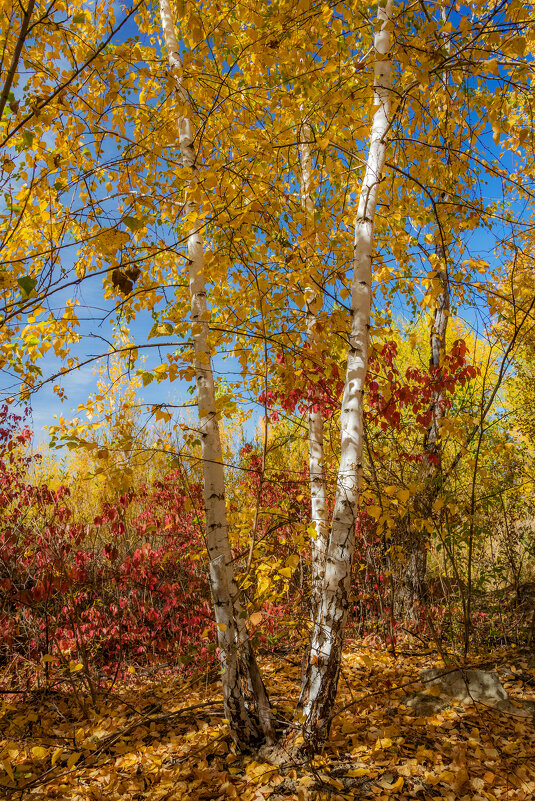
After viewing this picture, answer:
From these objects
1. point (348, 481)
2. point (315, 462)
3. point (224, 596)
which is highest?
point (315, 462)

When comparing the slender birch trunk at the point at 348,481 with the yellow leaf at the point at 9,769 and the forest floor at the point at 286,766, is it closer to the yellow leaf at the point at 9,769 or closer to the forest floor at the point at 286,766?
the forest floor at the point at 286,766

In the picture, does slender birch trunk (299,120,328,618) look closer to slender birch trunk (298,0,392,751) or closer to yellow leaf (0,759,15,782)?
slender birch trunk (298,0,392,751)

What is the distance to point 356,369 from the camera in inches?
95.1

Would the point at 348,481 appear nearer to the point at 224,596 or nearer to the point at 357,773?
the point at 224,596

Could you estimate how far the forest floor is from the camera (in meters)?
2.26

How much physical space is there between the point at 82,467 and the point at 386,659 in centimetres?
1141

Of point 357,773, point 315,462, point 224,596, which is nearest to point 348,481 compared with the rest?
point 224,596

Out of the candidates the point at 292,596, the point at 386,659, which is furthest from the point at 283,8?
the point at 292,596

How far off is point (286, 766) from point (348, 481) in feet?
4.75

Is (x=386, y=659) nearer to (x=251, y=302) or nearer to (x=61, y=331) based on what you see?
(x=251, y=302)

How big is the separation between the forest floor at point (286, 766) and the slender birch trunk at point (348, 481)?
28cm

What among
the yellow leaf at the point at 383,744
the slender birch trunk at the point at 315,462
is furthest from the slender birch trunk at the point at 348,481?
the slender birch trunk at the point at 315,462

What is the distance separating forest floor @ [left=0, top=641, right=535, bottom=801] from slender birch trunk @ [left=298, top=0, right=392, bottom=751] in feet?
0.90

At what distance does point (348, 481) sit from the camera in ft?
7.64
